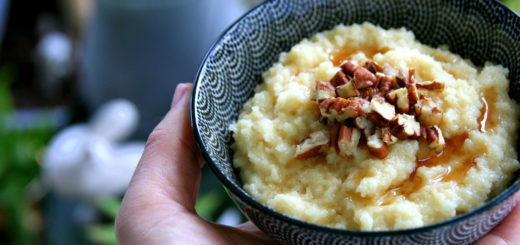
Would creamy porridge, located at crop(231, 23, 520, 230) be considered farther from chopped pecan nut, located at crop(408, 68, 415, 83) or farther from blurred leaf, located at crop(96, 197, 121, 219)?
blurred leaf, located at crop(96, 197, 121, 219)

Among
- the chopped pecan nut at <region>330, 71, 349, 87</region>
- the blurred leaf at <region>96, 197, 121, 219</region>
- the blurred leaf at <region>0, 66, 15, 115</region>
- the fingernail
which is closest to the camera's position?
the chopped pecan nut at <region>330, 71, 349, 87</region>

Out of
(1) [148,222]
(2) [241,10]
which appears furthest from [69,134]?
(1) [148,222]

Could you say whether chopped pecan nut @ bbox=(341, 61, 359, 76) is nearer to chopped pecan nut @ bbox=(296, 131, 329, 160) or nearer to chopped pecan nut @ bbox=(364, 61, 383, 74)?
chopped pecan nut @ bbox=(364, 61, 383, 74)

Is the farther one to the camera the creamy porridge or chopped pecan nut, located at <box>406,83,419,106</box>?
chopped pecan nut, located at <box>406,83,419,106</box>

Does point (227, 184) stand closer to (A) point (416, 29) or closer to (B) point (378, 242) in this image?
(B) point (378, 242)

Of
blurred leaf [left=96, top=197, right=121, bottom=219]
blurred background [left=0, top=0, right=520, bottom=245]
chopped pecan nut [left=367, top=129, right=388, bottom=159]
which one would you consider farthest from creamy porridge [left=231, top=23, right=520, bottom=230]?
blurred leaf [left=96, top=197, right=121, bottom=219]

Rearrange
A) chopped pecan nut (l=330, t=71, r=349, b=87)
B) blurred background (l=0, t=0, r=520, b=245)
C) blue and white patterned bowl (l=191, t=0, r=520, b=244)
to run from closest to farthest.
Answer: blue and white patterned bowl (l=191, t=0, r=520, b=244) < chopped pecan nut (l=330, t=71, r=349, b=87) < blurred background (l=0, t=0, r=520, b=245)

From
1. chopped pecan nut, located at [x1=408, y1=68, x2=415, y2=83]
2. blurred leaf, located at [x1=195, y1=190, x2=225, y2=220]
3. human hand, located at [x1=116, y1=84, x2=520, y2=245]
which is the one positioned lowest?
blurred leaf, located at [x1=195, y1=190, x2=225, y2=220]

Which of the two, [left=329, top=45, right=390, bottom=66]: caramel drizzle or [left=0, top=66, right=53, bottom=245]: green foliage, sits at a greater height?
[left=329, top=45, right=390, bottom=66]: caramel drizzle
